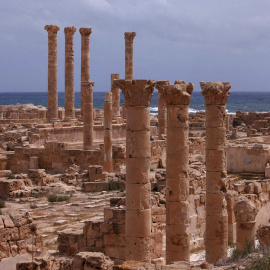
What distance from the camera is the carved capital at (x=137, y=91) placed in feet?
38.9

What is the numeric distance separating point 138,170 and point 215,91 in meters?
2.26

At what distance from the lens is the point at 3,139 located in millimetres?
32281

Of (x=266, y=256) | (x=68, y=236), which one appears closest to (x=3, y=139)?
(x=68, y=236)

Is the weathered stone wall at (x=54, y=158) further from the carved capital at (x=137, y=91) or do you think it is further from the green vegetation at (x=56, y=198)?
the carved capital at (x=137, y=91)

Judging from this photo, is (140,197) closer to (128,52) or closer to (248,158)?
(248,158)

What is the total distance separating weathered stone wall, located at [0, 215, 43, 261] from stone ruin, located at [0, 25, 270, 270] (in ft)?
0.06

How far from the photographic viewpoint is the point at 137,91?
11.9 metres

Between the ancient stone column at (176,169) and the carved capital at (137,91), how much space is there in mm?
270

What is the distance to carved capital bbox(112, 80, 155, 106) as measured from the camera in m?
11.9

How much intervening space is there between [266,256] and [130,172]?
12.9 ft

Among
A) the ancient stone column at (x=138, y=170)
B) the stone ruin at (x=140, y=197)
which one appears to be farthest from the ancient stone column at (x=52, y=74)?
the ancient stone column at (x=138, y=170)

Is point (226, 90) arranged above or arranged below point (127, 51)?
below

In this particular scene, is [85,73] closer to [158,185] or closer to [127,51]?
[127,51]

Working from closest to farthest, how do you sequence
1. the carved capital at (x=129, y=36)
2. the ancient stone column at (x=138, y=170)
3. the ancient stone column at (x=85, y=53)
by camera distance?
the ancient stone column at (x=138, y=170) < the ancient stone column at (x=85, y=53) < the carved capital at (x=129, y=36)
